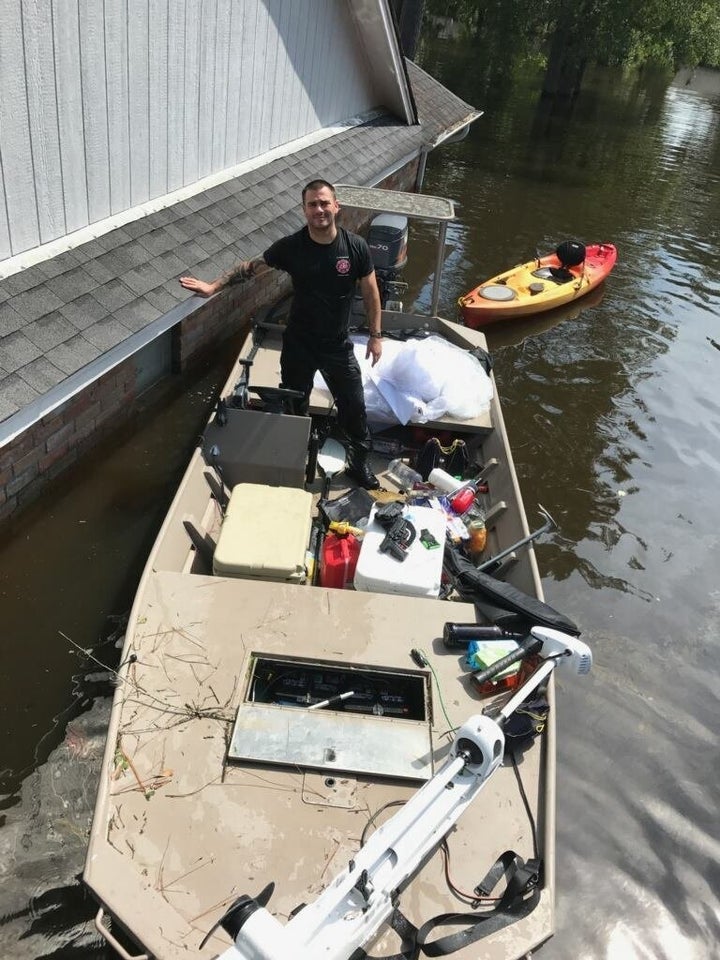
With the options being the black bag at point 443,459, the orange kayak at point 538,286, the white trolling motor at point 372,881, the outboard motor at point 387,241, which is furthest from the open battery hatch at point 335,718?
the orange kayak at point 538,286

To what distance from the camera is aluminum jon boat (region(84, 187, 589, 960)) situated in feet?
9.82

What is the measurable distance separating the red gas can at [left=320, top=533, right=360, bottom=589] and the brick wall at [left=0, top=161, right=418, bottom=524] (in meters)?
2.89

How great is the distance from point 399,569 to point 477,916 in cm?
222

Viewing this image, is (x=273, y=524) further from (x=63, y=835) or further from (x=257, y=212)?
(x=257, y=212)

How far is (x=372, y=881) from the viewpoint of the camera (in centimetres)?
267

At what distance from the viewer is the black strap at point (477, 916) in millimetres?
3002

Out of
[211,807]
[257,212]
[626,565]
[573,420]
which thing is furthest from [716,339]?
[211,807]

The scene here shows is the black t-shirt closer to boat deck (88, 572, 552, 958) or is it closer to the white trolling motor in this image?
boat deck (88, 572, 552, 958)

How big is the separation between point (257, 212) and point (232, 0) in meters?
2.16

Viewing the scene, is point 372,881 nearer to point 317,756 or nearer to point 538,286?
point 317,756

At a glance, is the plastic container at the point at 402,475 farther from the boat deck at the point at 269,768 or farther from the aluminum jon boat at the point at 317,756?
the boat deck at the point at 269,768

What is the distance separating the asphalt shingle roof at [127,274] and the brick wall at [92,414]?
1.20 metres

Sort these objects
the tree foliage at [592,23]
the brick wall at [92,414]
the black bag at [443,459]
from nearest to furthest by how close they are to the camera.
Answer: the brick wall at [92,414], the black bag at [443,459], the tree foliage at [592,23]

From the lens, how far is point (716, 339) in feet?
43.8
